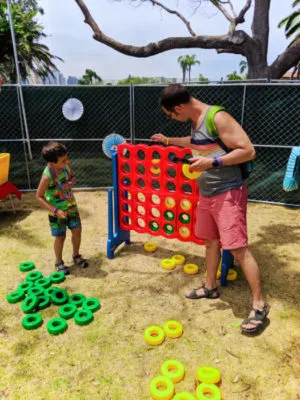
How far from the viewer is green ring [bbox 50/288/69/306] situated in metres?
3.19

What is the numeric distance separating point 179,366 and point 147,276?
4.63 ft

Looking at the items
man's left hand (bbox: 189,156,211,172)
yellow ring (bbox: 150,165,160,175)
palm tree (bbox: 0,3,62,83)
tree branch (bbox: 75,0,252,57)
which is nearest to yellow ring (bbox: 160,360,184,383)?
man's left hand (bbox: 189,156,211,172)

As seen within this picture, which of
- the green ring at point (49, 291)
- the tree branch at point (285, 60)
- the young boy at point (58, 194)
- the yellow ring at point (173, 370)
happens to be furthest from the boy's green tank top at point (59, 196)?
the tree branch at point (285, 60)

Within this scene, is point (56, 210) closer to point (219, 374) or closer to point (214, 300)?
point (214, 300)

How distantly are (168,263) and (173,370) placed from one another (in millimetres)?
1618

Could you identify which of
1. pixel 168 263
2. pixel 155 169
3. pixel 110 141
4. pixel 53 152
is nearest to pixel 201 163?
pixel 155 169

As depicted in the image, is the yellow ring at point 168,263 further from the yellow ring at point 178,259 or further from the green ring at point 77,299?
the green ring at point 77,299

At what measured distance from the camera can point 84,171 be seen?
767cm

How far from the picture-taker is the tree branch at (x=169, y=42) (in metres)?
10.8

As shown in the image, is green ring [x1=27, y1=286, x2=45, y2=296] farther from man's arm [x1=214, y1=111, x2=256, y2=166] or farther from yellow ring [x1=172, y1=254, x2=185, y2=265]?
man's arm [x1=214, y1=111, x2=256, y2=166]

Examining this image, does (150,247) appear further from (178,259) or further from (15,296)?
(15,296)

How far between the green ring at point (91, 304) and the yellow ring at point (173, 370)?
0.94 meters

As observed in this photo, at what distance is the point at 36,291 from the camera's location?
3.34 m

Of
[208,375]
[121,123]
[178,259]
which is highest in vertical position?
[121,123]
